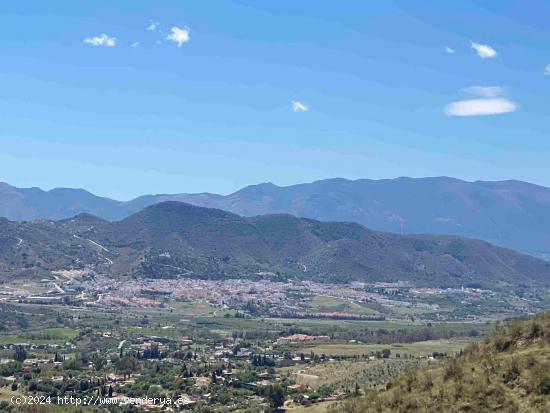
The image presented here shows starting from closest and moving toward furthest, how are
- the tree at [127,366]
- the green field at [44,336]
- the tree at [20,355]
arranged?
the tree at [127,366]
the tree at [20,355]
the green field at [44,336]

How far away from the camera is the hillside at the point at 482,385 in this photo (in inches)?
1357

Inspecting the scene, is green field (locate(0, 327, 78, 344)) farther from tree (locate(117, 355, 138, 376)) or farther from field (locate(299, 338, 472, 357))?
field (locate(299, 338, 472, 357))

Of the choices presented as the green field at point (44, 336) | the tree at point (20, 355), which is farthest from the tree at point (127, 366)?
the green field at point (44, 336)

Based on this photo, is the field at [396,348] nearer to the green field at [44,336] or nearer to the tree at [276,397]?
the tree at [276,397]

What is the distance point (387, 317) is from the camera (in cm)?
18325

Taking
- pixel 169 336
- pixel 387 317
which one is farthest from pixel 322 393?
pixel 387 317

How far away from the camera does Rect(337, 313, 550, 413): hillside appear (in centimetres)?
3447

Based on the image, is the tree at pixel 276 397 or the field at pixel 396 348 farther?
the field at pixel 396 348

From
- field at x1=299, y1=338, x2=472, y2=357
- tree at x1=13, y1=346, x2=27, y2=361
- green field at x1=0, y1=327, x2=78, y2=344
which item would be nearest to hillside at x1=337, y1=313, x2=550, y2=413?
field at x1=299, y1=338, x2=472, y2=357

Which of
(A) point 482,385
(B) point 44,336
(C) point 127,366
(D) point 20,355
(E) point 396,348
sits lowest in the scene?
(B) point 44,336

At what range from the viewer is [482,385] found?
1421 inches

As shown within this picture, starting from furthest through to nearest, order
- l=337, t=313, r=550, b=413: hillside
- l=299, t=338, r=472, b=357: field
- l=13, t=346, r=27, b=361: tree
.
Result: l=299, t=338, r=472, b=357: field < l=13, t=346, r=27, b=361: tree < l=337, t=313, r=550, b=413: hillside

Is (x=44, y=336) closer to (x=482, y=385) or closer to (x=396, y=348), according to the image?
(x=396, y=348)

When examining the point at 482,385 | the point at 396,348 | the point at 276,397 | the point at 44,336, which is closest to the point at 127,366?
the point at 276,397
